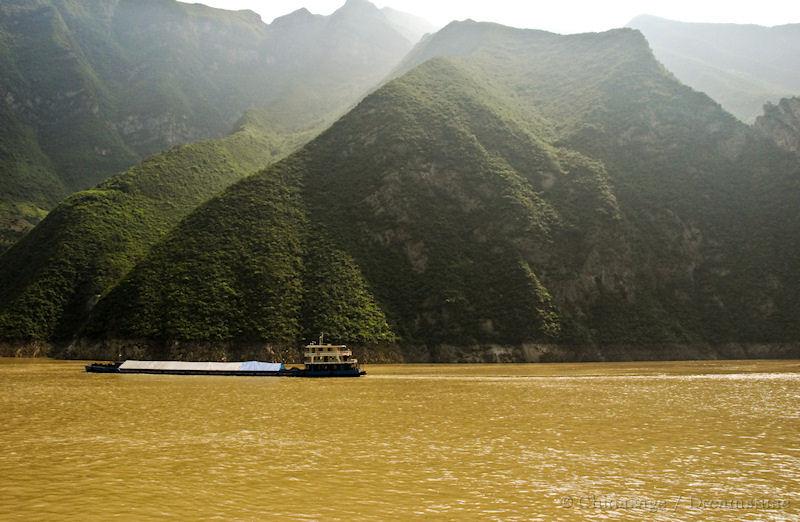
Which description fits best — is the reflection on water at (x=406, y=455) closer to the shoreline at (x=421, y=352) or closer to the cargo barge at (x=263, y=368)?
the cargo barge at (x=263, y=368)

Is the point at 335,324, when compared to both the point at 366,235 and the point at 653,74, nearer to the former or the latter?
the point at 366,235

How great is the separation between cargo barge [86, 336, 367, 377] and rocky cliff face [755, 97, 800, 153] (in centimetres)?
13008

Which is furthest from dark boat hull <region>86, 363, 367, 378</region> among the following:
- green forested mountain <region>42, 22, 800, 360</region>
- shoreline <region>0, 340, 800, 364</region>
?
green forested mountain <region>42, 22, 800, 360</region>

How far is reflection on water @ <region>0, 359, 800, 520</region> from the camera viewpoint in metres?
18.5

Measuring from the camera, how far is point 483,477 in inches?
876

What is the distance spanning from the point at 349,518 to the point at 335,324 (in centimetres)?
8904

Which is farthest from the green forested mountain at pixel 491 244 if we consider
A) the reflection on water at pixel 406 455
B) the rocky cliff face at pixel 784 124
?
the reflection on water at pixel 406 455

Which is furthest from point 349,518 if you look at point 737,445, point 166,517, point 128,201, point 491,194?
point 128,201

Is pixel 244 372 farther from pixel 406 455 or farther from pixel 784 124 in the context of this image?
pixel 784 124

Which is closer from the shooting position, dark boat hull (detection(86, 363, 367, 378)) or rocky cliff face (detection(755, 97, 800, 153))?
dark boat hull (detection(86, 363, 367, 378))

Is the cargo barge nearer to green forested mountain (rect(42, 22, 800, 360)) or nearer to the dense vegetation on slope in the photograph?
green forested mountain (rect(42, 22, 800, 360))

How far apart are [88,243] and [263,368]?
76.9 meters

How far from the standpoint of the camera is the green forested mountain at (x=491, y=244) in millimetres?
109000

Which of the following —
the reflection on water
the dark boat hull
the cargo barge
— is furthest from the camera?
the cargo barge
